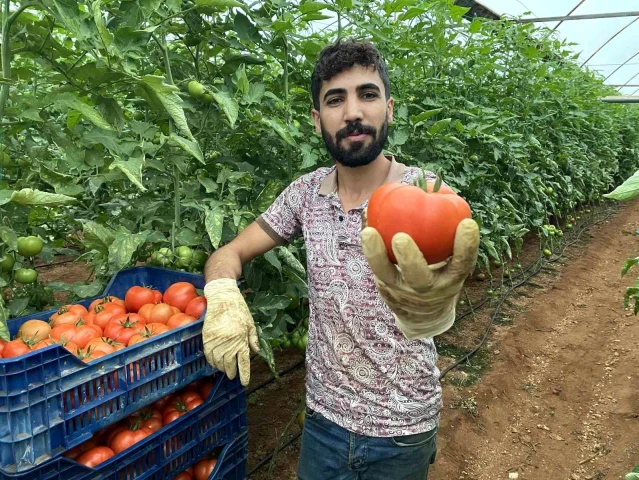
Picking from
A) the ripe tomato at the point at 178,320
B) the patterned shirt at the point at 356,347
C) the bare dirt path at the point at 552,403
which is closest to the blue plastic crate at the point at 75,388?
the ripe tomato at the point at 178,320

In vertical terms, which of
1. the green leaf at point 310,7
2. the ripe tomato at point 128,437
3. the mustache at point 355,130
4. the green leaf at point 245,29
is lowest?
the ripe tomato at point 128,437

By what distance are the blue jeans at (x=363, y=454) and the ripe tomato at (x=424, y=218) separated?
0.62 m

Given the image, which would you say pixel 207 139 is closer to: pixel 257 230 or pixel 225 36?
pixel 225 36

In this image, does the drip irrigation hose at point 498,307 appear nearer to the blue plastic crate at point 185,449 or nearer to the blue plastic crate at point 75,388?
the blue plastic crate at point 185,449

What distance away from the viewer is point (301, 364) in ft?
10.7

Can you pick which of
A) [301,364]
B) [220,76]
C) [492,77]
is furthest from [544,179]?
[220,76]

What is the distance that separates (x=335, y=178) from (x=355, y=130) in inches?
7.8

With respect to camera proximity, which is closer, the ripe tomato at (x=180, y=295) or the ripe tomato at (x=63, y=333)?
the ripe tomato at (x=63, y=333)

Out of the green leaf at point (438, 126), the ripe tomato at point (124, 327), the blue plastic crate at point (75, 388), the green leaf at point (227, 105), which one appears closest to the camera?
the blue plastic crate at point (75, 388)

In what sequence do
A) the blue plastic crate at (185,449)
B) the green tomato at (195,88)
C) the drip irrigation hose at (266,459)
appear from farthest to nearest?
1. the drip irrigation hose at (266,459)
2. the green tomato at (195,88)
3. the blue plastic crate at (185,449)

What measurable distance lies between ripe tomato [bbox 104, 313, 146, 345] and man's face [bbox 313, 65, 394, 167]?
2.33 feet

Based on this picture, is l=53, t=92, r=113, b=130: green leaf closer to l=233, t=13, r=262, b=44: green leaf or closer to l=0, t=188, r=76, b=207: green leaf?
l=0, t=188, r=76, b=207: green leaf

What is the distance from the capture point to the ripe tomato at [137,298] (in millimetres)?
1604

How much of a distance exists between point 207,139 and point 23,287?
809 mm
